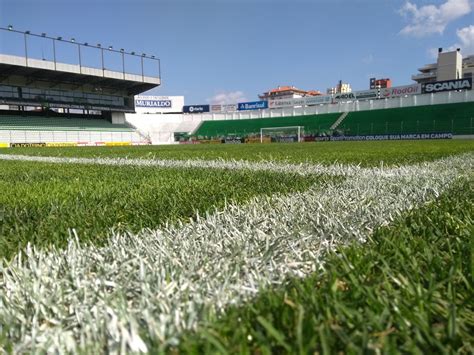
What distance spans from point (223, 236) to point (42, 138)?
44.2m

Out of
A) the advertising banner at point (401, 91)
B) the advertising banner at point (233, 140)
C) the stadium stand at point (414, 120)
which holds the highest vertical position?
the advertising banner at point (401, 91)

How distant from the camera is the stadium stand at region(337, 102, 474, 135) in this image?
3659cm

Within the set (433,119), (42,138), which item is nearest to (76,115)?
(42,138)

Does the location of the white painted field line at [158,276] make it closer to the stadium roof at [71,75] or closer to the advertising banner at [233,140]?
the stadium roof at [71,75]

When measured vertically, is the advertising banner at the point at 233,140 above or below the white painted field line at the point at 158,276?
below

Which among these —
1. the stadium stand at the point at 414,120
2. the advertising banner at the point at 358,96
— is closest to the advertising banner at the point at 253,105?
the advertising banner at the point at 358,96

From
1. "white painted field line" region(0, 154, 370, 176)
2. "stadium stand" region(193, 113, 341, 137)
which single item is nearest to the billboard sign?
"stadium stand" region(193, 113, 341, 137)

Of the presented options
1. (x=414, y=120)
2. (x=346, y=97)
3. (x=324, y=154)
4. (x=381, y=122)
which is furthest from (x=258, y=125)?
(x=324, y=154)

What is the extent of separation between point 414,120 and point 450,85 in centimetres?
948

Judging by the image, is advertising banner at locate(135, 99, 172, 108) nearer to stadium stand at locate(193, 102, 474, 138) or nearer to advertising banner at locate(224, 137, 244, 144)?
stadium stand at locate(193, 102, 474, 138)

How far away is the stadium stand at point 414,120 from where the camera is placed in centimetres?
3659

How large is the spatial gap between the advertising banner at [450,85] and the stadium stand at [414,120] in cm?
449

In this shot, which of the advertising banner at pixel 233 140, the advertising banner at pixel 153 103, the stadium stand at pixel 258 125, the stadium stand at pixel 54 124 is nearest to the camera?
the stadium stand at pixel 54 124

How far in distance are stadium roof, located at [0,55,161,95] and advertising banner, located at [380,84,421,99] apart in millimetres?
29780
